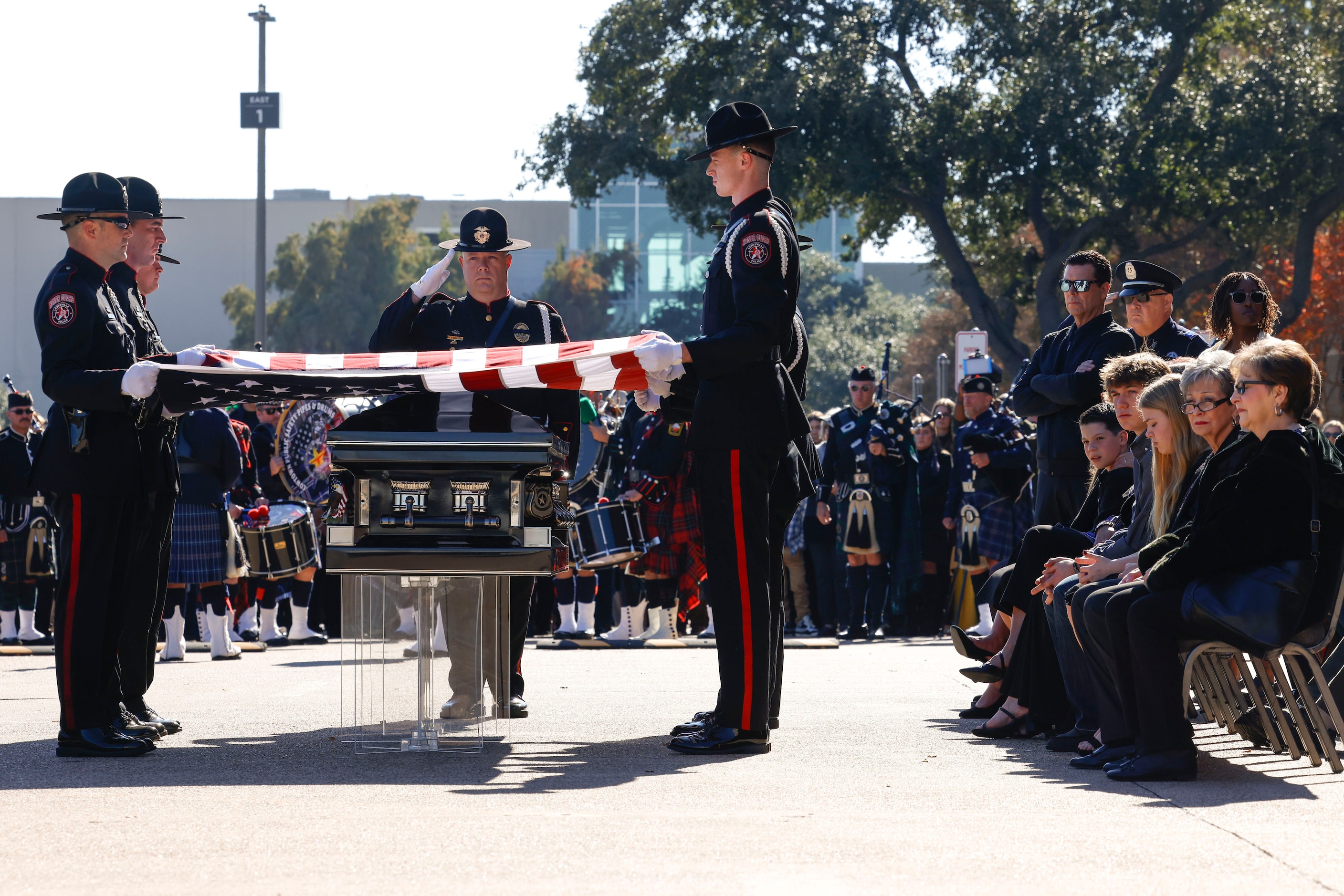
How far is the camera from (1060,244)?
27766 mm

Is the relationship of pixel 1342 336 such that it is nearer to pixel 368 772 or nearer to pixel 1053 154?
pixel 1053 154

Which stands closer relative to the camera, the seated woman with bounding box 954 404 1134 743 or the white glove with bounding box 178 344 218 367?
the white glove with bounding box 178 344 218 367

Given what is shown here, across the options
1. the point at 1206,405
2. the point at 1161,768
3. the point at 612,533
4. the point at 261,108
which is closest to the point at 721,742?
the point at 1161,768

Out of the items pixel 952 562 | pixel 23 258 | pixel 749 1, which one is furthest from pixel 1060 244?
pixel 23 258

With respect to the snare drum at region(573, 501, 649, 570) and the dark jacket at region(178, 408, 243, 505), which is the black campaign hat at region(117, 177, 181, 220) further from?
the snare drum at region(573, 501, 649, 570)

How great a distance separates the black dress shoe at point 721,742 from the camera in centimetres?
629

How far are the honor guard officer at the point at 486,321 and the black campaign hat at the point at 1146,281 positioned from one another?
2.85 m

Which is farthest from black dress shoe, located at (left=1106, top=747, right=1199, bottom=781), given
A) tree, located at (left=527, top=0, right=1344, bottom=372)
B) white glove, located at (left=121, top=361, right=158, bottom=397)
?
tree, located at (left=527, top=0, right=1344, bottom=372)

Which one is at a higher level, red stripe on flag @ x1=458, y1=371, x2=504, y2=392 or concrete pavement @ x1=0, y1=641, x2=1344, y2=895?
red stripe on flag @ x1=458, y1=371, x2=504, y2=392

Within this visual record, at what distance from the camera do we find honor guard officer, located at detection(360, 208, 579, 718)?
758 cm

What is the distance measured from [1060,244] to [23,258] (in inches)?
2388

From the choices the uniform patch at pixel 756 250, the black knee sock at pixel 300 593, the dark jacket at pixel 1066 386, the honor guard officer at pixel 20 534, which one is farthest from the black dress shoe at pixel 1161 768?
→ the honor guard officer at pixel 20 534

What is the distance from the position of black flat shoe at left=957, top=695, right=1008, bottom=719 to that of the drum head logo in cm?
281

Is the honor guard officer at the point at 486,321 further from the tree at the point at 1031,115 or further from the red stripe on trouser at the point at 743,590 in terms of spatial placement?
the tree at the point at 1031,115
